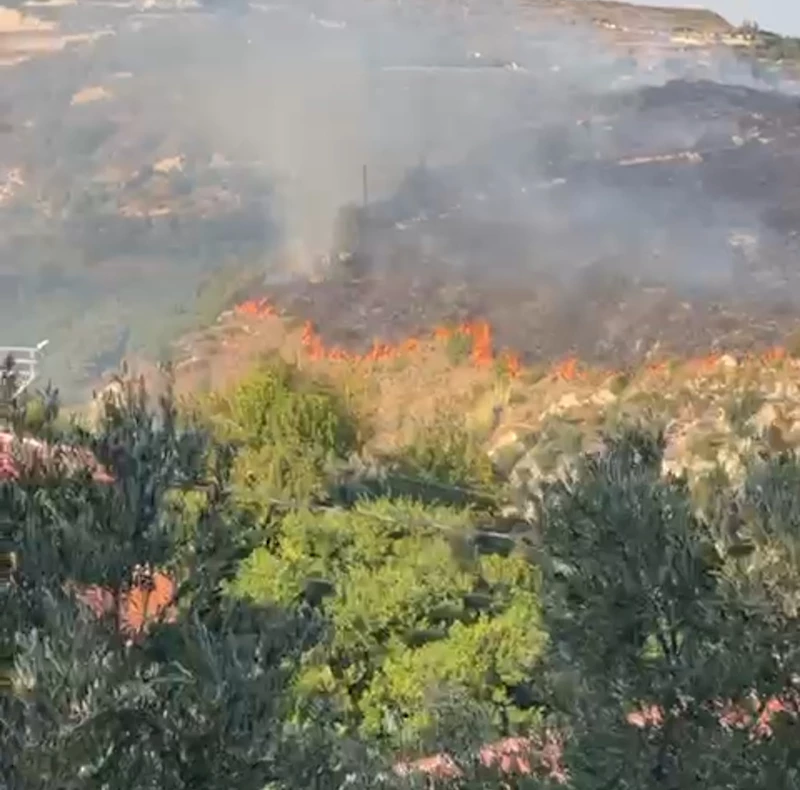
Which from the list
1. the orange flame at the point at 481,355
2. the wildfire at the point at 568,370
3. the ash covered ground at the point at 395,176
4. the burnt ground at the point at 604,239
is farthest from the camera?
the ash covered ground at the point at 395,176

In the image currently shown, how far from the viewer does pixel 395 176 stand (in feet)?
43.8

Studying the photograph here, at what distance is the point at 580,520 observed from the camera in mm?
3047

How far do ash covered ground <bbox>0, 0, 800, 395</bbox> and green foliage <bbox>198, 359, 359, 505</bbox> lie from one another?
7.90ft

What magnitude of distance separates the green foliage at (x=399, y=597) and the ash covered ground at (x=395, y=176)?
12.3 feet

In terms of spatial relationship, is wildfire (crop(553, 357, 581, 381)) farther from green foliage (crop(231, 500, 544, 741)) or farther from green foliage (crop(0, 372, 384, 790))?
green foliage (crop(0, 372, 384, 790))

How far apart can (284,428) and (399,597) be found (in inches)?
58.4

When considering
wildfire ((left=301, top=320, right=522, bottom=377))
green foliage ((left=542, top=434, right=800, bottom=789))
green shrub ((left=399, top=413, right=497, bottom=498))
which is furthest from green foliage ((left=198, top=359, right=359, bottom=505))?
green foliage ((left=542, top=434, right=800, bottom=789))

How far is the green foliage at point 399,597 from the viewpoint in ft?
20.1

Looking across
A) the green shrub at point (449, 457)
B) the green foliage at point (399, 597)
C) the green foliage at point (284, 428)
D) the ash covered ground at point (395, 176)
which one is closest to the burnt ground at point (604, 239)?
the ash covered ground at point (395, 176)

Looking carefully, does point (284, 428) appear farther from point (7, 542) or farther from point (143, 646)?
point (143, 646)

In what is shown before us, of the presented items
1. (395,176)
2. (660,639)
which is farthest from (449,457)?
(395,176)

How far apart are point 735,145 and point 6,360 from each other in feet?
38.2

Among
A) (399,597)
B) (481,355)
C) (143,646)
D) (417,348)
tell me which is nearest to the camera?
(143,646)

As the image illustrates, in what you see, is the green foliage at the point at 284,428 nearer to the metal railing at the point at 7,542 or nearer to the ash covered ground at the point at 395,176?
the ash covered ground at the point at 395,176
